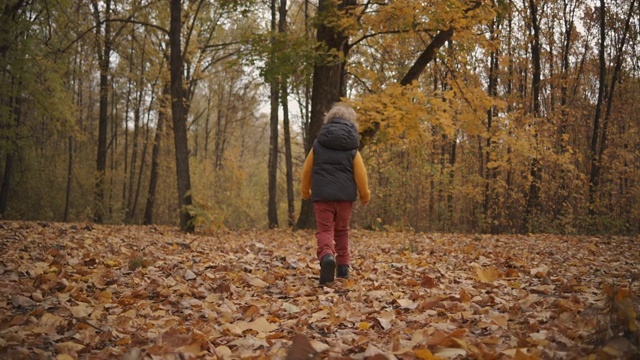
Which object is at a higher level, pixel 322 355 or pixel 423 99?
pixel 423 99

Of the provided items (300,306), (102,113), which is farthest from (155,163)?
(300,306)

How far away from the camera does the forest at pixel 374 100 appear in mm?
11484

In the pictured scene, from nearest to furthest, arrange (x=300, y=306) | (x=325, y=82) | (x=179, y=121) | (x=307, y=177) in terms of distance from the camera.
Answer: (x=300, y=306) < (x=307, y=177) < (x=179, y=121) < (x=325, y=82)

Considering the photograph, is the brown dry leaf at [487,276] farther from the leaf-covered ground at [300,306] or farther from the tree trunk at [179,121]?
the tree trunk at [179,121]

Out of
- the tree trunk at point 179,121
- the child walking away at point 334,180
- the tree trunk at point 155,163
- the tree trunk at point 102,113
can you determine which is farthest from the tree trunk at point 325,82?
the tree trunk at point 155,163

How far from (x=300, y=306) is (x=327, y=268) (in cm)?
100

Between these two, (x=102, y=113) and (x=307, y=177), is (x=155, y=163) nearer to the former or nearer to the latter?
(x=102, y=113)

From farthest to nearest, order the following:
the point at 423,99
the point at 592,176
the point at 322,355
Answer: the point at 592,176
the point at 423,99
the point at 322,355

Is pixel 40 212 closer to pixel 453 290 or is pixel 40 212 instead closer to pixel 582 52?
pixel 453 290

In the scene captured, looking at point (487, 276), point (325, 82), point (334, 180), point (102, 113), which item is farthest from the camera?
point (102, 113)

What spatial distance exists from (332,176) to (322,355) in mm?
2945

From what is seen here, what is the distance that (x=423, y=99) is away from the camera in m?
11.4

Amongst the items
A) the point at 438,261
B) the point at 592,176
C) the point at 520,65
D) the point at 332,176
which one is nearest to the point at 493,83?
the point at 520,65

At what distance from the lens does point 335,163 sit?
5.29m
